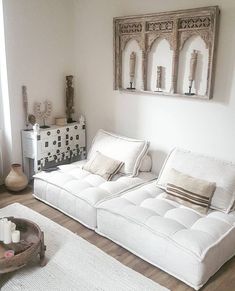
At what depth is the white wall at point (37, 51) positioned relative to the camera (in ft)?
11.7

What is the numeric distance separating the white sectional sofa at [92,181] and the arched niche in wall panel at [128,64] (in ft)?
1.99

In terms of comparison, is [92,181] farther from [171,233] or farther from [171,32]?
[171,32]

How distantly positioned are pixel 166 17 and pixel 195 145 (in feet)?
4.12

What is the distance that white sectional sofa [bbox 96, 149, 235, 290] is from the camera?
2231 millimetres

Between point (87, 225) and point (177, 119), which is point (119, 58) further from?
point (87, 225)

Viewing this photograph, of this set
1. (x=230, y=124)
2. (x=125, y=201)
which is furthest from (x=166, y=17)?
(x=125, y=201)

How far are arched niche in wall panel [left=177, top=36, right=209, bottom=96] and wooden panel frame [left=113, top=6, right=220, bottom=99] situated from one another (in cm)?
4

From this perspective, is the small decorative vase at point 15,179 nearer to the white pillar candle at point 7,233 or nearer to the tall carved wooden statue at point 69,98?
the tall carved wooden statue at point 69,98

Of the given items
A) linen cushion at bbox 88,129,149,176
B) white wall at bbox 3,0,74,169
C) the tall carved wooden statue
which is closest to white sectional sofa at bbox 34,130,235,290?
linen cushion at bbox 88,129,149,176

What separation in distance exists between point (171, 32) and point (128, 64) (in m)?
0.64

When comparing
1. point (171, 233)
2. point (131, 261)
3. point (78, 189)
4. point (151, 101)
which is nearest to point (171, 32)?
point (151, 101)

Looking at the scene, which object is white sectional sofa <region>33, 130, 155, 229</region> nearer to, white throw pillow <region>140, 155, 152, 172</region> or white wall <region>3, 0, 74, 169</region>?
white throw pillow <region>140, 155, 152, 172</region>

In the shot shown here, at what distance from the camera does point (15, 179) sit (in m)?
3.64

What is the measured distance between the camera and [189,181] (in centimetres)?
285
